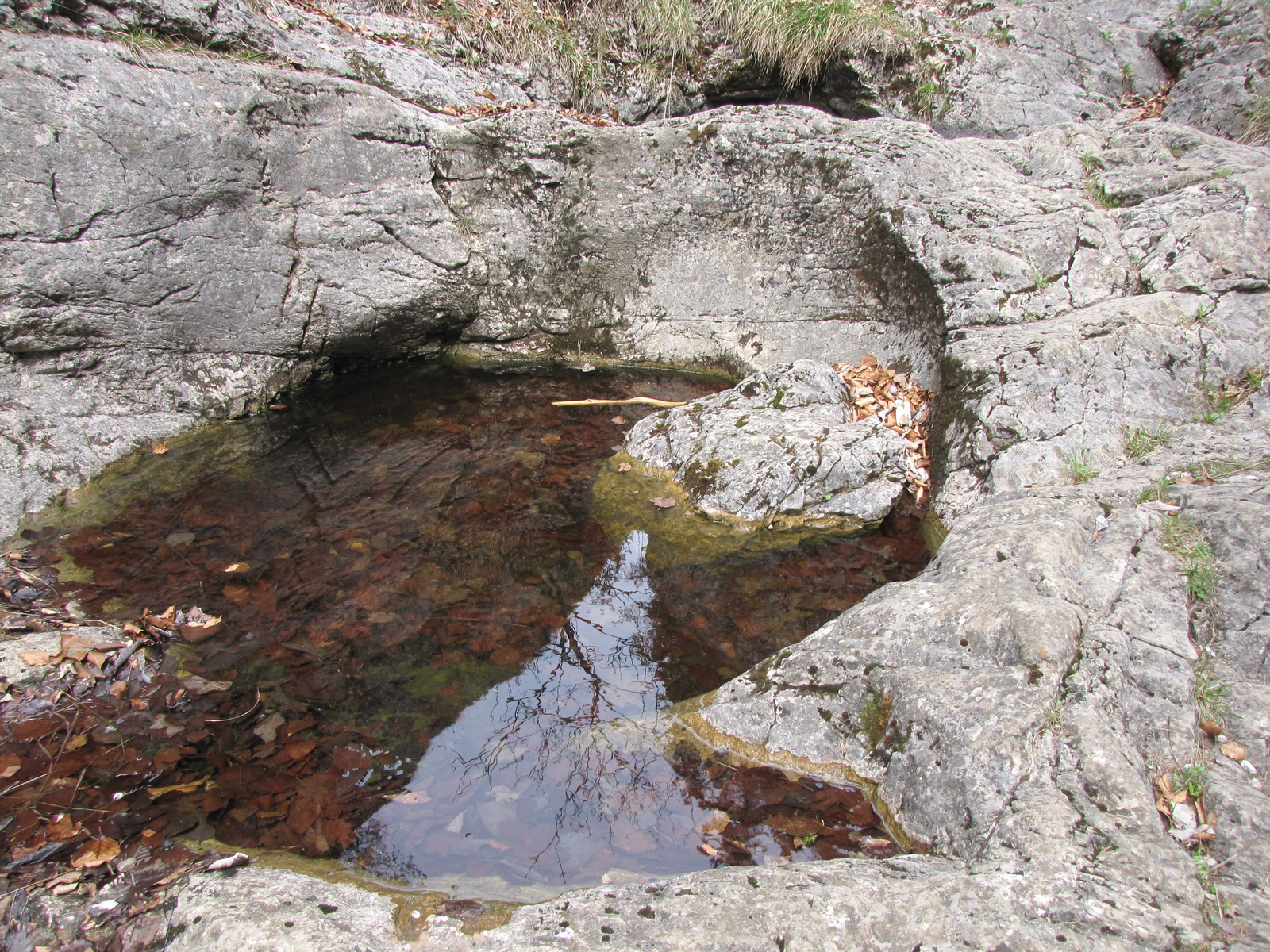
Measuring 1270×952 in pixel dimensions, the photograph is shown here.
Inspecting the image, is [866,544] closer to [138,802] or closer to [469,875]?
[469,875]

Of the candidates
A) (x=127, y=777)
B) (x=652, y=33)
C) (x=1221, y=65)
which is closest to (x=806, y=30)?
(x=652, y=33)

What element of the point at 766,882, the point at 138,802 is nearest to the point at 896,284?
the point at 766,882

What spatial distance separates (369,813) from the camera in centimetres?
262

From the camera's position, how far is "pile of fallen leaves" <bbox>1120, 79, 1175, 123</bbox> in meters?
7.30

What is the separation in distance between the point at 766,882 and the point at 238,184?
611 cm

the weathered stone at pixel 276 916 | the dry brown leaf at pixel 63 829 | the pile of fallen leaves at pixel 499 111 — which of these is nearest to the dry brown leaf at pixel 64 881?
the dry brown leaf at pixel 63 829

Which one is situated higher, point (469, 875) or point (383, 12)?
point (383, 12)

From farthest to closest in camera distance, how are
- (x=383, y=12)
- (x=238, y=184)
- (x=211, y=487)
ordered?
(x=383, y=12) < (x=238, y=184) < (x=211, y=487)

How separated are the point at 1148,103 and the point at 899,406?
540 cm

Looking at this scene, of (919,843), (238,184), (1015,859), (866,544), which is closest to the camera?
(1015,859)

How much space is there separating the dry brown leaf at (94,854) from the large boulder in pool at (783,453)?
3440 mm

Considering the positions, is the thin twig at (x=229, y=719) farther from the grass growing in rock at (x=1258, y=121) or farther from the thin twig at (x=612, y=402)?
the grass growing in rock at (x=1258, y=121)

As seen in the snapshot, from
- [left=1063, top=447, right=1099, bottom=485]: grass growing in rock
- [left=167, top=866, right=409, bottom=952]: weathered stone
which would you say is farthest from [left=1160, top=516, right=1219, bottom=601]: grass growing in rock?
[left=167, top=866, right=409, bottom=952]: weathered stone

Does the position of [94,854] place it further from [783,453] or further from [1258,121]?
[1258,121]
